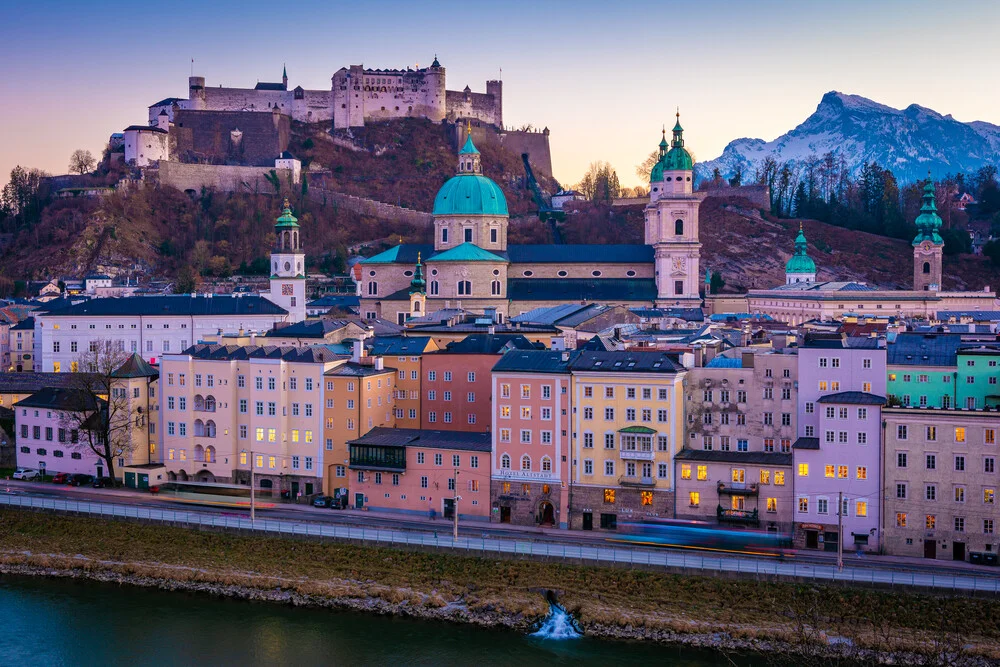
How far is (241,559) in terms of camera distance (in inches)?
1435

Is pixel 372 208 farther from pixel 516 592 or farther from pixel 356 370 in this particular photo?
pixel 516 592

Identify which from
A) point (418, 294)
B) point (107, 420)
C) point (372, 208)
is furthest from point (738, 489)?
point (372, 208)

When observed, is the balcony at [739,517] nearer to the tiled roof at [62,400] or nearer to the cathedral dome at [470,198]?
the tiled roof at [62,400]

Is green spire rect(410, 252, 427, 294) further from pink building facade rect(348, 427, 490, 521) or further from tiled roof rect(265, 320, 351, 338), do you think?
pink building facade rect(348, 427, 490, 521)

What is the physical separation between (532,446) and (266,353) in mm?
12100

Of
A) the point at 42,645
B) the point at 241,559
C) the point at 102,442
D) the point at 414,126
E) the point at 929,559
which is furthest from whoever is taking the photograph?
the point at 414,126

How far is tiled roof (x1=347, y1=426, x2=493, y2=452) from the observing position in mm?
40312

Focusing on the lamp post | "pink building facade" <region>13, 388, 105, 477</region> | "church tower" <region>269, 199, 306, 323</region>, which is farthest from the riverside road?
"church tower" <region>269, 199, 306, 323</region>

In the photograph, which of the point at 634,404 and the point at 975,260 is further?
the point at 975,260

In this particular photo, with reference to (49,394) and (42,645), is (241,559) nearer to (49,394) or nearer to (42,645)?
(42,645)

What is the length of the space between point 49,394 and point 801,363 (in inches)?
1225

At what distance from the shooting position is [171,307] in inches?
2537

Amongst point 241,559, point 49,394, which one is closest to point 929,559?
point 241,559

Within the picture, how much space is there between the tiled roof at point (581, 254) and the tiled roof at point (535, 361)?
4216 cm
